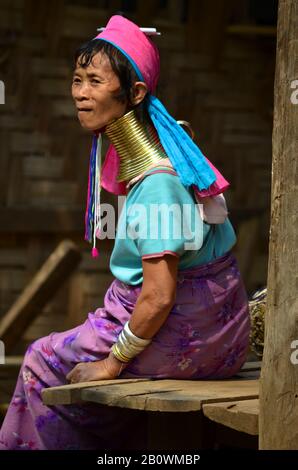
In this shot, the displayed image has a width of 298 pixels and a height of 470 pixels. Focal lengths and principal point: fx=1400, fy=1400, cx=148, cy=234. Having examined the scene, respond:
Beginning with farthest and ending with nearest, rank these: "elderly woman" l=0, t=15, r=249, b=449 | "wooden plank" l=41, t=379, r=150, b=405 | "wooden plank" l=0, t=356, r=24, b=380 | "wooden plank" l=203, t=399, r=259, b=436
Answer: "wooden plank" l=0, t=356, r=24, b=380, "elderly woman" l=0, t=15, r=249, b=449, "wooden plank" l=41, t=379, r=150, b=405, "wooden plank" l=203, t=399, r=259, b=436

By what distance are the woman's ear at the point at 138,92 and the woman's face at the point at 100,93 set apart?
0.12ft

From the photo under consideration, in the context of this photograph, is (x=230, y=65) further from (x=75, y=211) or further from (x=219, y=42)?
(x=75, y=211)

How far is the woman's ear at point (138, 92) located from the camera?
14.2ft

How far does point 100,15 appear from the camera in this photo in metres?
7.47

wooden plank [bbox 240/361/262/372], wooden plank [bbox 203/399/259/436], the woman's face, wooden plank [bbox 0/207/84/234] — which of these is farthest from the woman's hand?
wooden plank [bbox 0/207/84/234]

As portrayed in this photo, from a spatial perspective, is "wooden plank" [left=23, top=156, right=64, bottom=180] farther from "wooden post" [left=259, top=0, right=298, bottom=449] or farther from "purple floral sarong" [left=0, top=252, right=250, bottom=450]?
"wooden post" [left=259, top=0, right=298, bottom=449]

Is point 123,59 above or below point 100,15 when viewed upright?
below

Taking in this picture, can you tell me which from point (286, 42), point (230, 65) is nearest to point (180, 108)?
point (230, 65)

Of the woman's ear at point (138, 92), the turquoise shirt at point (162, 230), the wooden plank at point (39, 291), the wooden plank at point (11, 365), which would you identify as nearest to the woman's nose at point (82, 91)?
the woman's ear at point (138, 92)

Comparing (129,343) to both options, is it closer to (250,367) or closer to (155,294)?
(155,294)

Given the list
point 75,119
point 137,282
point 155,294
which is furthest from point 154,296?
point 75,119

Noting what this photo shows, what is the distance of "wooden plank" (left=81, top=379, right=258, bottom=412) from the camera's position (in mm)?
3895

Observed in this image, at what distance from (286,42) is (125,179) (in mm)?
820

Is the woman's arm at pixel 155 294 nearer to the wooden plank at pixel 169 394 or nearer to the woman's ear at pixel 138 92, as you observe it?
the wooden plank at pixel 169 394
